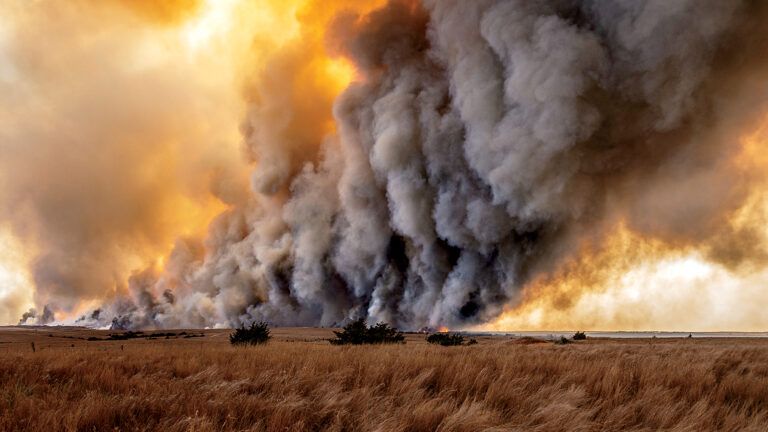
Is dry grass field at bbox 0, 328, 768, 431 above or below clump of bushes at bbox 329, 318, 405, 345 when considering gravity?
above

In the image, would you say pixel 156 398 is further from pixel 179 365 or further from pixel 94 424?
pixel 179 365

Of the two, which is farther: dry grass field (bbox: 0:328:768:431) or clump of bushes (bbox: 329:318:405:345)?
clump of bushes (bbox: 329:318:405:345)

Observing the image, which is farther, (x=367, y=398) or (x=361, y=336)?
(x=361, y=336)

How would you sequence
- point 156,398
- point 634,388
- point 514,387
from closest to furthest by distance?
1. point 156,398
2. point 514,387
3. point 634,388

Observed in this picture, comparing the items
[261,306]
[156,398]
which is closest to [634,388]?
[156,398]

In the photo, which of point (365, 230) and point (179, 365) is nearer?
point (179, 365)

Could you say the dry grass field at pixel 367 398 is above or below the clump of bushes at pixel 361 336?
above

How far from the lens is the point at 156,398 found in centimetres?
439

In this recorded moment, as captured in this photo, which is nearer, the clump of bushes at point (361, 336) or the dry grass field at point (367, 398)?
the dry grass field at point (367, 398)

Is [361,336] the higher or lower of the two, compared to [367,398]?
lower

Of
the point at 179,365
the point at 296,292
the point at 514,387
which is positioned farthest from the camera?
the point at 296,292

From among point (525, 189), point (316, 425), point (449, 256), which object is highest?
point (525, 189)

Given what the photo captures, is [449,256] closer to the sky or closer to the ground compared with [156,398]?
closer to the sky

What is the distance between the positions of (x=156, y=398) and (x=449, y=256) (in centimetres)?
6961
